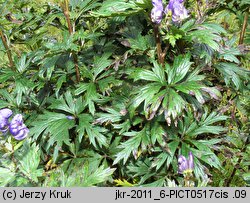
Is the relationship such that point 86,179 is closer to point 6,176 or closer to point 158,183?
point 6,176

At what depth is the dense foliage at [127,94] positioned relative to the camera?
1.66m

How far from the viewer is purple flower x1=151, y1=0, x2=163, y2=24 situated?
1526 mm

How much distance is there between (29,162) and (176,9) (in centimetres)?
85

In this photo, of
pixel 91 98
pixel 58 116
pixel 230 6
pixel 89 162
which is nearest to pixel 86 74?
pixel 91 98

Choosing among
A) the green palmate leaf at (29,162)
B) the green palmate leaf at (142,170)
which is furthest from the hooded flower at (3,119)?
the green palmate leaf at (142,170)

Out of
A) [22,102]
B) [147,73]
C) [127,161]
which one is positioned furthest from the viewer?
[22,102]

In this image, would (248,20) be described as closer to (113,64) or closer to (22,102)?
(113,64)

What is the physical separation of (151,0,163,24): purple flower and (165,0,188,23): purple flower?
0.06 m

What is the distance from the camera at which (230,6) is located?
2164 millimetres

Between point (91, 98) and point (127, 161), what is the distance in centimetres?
38

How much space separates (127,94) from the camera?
191 centimetres

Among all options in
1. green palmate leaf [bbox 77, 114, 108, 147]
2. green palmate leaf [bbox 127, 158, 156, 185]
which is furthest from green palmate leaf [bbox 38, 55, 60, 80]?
green palmate leaf [bbox 127, 158, 156, 185]

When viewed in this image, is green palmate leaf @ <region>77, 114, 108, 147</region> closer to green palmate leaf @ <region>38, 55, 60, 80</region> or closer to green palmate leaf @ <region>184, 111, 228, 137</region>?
green palmate leaf @ <region>38, 55, 60, 80</region>

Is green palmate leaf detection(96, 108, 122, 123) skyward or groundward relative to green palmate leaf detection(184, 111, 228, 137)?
skyward
